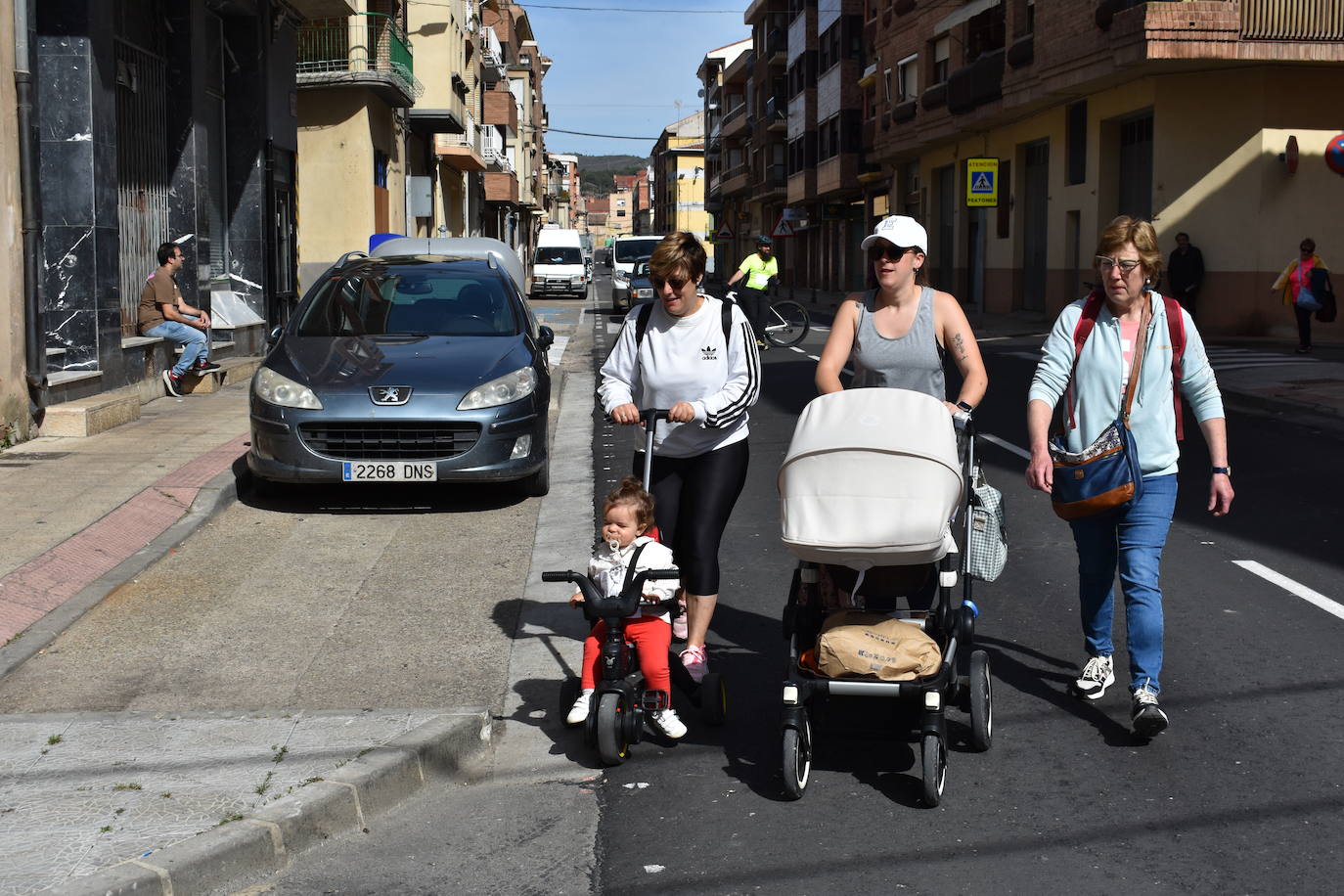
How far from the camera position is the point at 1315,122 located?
25031mm

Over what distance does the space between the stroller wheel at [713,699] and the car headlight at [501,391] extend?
173 inches

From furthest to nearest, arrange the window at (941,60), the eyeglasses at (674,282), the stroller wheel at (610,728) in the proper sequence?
the window at (941,60) < the eyeglasses at (674,282) < the stroller wheel at (610,728)

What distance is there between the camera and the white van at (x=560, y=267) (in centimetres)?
4969

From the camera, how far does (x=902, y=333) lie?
17.1ft

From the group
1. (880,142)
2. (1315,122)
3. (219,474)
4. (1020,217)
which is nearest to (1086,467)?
(219,474)

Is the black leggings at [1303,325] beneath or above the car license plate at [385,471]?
above

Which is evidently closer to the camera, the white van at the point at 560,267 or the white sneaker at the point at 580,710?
the white sneaker at the point at 580,710

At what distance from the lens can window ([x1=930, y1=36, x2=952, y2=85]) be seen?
37500 mm

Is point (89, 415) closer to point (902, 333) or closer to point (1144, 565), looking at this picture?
point (902, 333)

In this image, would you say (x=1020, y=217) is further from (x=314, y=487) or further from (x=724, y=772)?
(x=724, y=772)

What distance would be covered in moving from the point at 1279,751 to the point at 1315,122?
902 inches

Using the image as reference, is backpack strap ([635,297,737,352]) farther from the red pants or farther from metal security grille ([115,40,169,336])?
metal security grille ([115,40,169,336])

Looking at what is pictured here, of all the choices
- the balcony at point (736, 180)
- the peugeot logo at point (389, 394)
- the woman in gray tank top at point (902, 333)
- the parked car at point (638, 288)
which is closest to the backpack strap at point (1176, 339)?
the woman in gray tank top at point (902, 333)

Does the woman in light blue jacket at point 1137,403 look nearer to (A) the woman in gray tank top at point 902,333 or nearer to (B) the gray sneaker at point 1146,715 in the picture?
(B) the gray sneaker at point 1146,715
